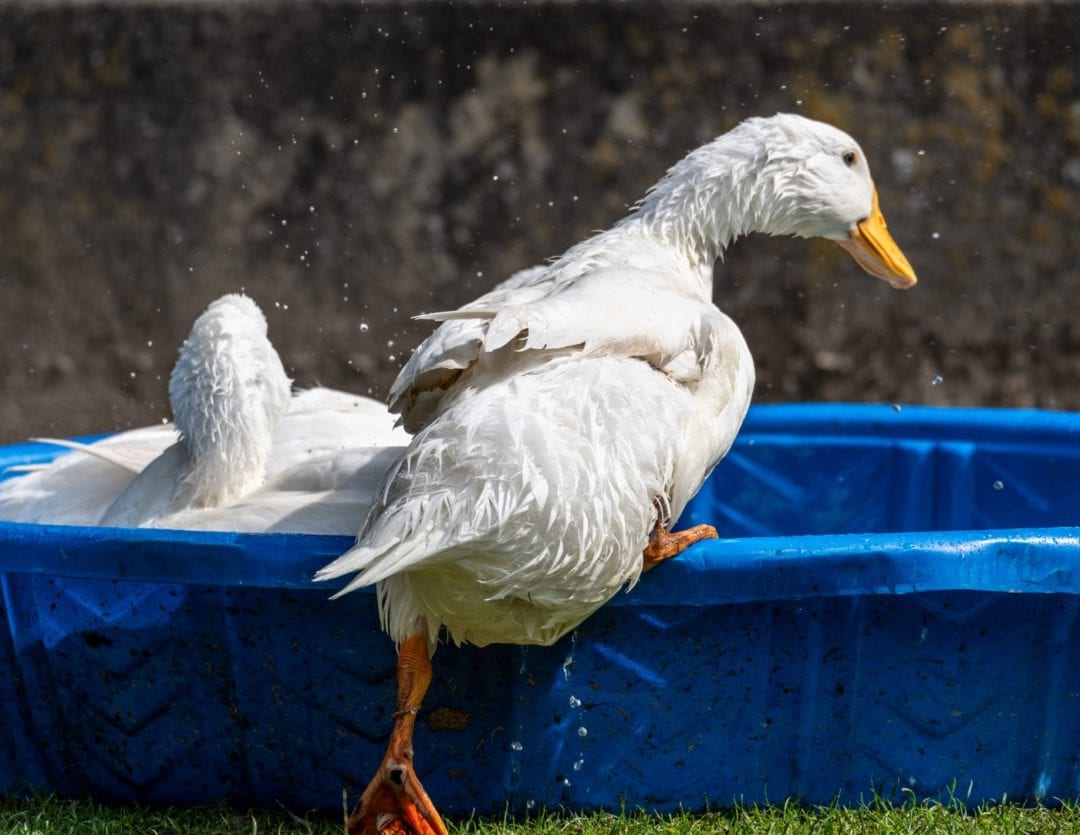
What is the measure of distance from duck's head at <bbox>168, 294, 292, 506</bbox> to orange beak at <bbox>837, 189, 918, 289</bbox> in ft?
5.05

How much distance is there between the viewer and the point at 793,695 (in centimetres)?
311

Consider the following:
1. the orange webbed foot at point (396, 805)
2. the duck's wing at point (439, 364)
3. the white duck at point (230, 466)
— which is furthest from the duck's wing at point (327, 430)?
the orange webbed foot at point (396, 805)

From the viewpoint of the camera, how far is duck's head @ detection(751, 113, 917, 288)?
3.62m

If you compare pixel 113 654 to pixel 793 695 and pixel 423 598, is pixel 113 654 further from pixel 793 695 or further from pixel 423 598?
pixel 793 695

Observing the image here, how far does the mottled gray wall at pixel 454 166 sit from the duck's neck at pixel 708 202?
2.18 meters

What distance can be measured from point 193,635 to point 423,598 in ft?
1.96

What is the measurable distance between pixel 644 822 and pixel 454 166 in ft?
10.6

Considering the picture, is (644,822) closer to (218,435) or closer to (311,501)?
(311,501)

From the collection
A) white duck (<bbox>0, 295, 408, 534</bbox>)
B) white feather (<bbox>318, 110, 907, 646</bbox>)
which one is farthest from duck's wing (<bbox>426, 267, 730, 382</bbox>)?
white duck (<bbox>0, 295, 408, 534</bbox>)

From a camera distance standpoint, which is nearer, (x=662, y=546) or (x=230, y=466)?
(x=662, y=546)

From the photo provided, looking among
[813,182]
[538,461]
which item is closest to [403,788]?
[538,461]

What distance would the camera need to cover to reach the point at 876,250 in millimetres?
3932

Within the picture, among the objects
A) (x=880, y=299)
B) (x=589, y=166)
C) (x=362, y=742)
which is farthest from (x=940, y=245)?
(x=362, y=742)

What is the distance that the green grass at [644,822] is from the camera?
10.1ft
